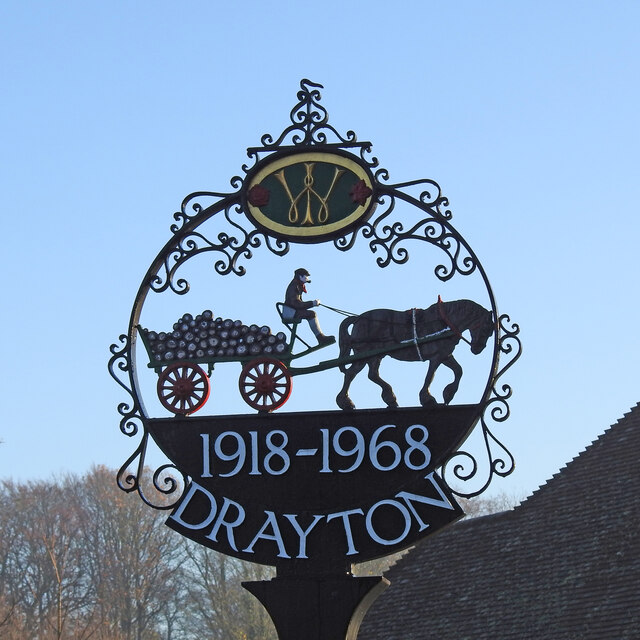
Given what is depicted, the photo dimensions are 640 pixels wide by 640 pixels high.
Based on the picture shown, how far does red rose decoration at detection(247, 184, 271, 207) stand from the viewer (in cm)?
1064

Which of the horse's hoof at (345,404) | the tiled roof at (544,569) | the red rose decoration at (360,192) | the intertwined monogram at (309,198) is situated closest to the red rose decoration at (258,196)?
the intertwined monogram at (309,198)

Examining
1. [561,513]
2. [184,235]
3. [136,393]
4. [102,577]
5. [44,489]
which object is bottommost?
[136,393]

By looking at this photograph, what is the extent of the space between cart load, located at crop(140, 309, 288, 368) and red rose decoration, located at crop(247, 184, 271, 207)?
0.90m

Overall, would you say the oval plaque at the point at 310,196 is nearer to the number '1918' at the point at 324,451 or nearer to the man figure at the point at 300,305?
the man figure at the point at 300,305

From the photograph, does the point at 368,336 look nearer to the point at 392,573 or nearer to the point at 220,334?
the point at 220,334

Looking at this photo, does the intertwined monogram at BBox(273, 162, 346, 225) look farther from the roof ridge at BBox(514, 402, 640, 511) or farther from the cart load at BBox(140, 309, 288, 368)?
the roof ridge at BBox(514, 402, 640, 511)

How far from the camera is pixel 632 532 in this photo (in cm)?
2166

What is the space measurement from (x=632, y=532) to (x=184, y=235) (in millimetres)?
13017

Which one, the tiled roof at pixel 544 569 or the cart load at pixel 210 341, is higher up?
the tiled roof at pixel 544 569

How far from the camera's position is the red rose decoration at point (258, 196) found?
34.9ft

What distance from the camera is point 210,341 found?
10.4 metres

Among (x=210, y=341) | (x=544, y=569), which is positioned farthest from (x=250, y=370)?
(x=544, y=569)

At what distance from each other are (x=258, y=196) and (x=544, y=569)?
1337 cm

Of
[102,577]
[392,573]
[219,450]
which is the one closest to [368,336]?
[219,450]
